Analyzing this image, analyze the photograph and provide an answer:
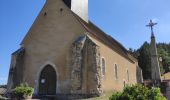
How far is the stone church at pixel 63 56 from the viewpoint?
20.2m

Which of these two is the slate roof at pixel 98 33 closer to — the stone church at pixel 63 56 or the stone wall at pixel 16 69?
the stone church at pixel 63 56

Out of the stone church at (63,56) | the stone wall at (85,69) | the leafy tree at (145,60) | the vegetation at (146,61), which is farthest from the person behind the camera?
the vegetation at (146,61)

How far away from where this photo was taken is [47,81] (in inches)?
886

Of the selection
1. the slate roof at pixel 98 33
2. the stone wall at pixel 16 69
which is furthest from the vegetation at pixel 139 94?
the stone wall at pixel 16 69

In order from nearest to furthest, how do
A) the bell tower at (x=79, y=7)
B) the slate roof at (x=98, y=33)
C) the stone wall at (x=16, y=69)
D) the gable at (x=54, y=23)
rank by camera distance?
the gable at (x=54, y=23) → the stone wall at (x=16, y=69) → the slate roof at (x=98, y=33) → the bell tower at (x=79, y=7)

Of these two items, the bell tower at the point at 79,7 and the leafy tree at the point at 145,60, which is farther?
the leafy tree at the point at 145,60

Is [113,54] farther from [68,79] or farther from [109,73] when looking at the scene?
[68,79]

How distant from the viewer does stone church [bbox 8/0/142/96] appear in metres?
20.2

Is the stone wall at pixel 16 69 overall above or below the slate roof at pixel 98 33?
below

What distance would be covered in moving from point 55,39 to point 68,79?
14.2ft

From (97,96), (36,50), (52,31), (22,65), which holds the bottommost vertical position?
(97,96)

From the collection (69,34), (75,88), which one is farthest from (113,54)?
(75,88)

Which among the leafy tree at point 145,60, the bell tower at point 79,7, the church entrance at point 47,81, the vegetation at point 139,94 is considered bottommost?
the vegetation at point 139,94

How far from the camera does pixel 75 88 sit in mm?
19766
